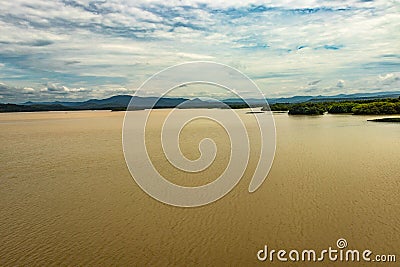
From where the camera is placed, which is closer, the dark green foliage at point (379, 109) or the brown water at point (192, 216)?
the brown water at point (192, 216)

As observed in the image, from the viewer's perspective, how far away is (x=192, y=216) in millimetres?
7352

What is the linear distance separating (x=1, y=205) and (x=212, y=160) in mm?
6654

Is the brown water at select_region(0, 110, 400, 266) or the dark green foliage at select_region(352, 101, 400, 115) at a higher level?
the dark green foliage at select_region(352, 101, 400, 115)

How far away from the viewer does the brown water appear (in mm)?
5812

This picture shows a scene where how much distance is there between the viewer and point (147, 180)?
10359mm

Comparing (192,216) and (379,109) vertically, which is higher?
(379,109)

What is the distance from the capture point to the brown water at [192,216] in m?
5.81

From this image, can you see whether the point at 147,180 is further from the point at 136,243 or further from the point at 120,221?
the point at 136,243

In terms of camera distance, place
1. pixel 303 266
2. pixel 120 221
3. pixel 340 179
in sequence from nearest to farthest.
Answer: pixel 303 266, pixel 120 221, pixel 340 179

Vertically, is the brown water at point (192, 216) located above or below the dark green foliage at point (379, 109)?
below

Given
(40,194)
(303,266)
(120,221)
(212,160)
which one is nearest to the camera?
(303,266)

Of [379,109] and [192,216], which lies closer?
[192,216]

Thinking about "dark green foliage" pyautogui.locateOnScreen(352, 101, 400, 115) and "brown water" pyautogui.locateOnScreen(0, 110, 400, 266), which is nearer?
"brown water" pyautogui.locateOnScreen(0, 110, 400, 266)

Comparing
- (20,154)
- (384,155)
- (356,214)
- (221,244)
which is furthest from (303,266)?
(20,154)
